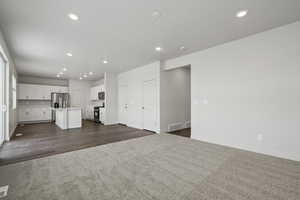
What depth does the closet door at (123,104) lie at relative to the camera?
6.75 m

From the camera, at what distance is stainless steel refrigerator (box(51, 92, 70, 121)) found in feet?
27.0

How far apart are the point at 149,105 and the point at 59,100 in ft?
20.6

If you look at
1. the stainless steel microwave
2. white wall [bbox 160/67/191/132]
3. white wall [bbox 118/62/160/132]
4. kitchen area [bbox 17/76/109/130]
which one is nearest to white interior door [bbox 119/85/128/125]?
white wall [bbox 118/62/160/132]

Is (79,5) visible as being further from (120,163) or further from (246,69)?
(246,69)

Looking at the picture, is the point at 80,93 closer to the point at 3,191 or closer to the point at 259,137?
the point at 3,191

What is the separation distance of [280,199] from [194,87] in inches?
124

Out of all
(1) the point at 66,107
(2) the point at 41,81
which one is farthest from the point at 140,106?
(2) the point at 41,81

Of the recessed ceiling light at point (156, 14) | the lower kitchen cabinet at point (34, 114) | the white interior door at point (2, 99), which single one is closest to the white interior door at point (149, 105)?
the recessed ceiling light at point (156, 14)

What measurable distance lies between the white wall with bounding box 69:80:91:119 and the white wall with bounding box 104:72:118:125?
342cm

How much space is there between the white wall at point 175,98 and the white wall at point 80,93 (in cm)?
666

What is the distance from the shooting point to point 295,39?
2.63 metres

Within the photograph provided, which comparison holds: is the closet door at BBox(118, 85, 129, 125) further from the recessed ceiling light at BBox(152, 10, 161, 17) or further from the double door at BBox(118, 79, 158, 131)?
the recessed ceiling light at BBox(152, 10, 161, 17)

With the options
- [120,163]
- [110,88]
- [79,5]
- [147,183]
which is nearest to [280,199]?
[147,183]

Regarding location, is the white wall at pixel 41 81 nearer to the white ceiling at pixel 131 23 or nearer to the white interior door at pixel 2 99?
the white ceiling at pixel 131 23
